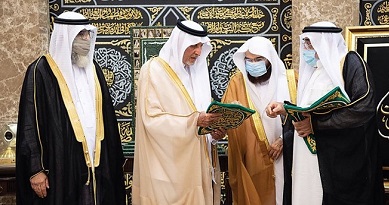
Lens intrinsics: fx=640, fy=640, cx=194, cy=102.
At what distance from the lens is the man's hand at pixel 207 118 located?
3.88 m

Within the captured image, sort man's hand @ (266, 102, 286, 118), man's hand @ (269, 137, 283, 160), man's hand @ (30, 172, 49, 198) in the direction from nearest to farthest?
1. man's hand @ (30, 172, 49, 198)
2. man's hand @ (266, 102, 286, 118)
3. man's hand @ (269, 137, 283, 160)

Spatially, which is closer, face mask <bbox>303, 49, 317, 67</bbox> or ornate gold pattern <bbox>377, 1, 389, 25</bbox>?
face mask <bbox>303, 49, 317, 67</bbox>

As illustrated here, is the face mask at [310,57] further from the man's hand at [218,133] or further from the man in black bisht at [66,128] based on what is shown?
the man in black bisht at [66,128]

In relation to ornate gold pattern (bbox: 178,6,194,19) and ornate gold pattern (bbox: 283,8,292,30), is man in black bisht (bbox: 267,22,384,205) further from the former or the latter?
ornate gold pattern (bbox: 178,6,194,19)

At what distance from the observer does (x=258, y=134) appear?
14.1ft

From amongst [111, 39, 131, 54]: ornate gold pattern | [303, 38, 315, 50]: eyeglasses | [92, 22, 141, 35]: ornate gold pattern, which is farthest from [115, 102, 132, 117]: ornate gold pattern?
[303, 38, 315, 50]: eyeglasses

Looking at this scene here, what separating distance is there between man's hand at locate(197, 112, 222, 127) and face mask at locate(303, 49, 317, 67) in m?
0.63

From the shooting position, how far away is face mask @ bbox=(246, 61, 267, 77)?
4305 millimetres

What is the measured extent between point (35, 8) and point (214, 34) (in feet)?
5.48

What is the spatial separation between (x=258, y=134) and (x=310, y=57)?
2.28 ft

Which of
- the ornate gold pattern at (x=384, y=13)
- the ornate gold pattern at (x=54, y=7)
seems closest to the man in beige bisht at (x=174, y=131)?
the ornate gold pattern at (x=54, y=7)

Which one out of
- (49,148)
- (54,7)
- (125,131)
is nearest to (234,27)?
(125,131)

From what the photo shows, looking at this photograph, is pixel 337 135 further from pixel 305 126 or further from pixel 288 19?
pixel 288 19

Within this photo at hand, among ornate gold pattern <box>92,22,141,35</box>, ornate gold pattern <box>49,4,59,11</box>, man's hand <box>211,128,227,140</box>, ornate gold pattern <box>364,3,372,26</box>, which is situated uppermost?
ornate gold pattern <box>49,4,59,11</box>
